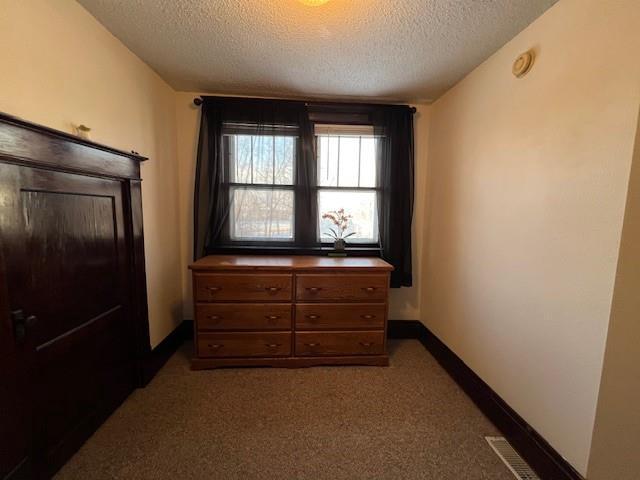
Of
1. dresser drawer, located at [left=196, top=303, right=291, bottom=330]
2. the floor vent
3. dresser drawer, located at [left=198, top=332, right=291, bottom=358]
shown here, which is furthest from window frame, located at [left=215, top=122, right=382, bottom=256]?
the floor vent

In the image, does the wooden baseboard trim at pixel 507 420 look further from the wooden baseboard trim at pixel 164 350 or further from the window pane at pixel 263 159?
the wooden baseboard trim at pixel 164 350

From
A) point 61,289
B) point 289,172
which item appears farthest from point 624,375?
point 61,289

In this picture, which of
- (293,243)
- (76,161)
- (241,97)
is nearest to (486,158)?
(293,243)

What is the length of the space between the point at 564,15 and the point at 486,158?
30.9 inches

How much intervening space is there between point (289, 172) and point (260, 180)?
294mm

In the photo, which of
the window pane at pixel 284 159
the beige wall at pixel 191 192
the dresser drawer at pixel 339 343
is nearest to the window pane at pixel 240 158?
the window pane at pixel 284 159

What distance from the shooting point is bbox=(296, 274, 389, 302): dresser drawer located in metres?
2.24

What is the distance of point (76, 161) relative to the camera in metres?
1.41

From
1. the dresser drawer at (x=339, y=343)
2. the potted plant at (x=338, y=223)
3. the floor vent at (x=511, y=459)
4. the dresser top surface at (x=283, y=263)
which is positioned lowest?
the floor vent at (x=511, y=459)

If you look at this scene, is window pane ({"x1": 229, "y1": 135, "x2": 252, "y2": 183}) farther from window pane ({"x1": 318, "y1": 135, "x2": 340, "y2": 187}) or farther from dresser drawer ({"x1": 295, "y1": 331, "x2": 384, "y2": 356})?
dresser drawer ({"x1": 295, "y1": 331, "x2": 384, "y2": 356})

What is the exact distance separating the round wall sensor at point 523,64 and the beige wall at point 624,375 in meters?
0.75

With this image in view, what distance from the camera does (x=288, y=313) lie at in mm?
2252

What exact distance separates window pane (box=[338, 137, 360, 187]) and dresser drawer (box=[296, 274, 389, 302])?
1014mm

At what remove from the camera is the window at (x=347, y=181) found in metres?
2.71
